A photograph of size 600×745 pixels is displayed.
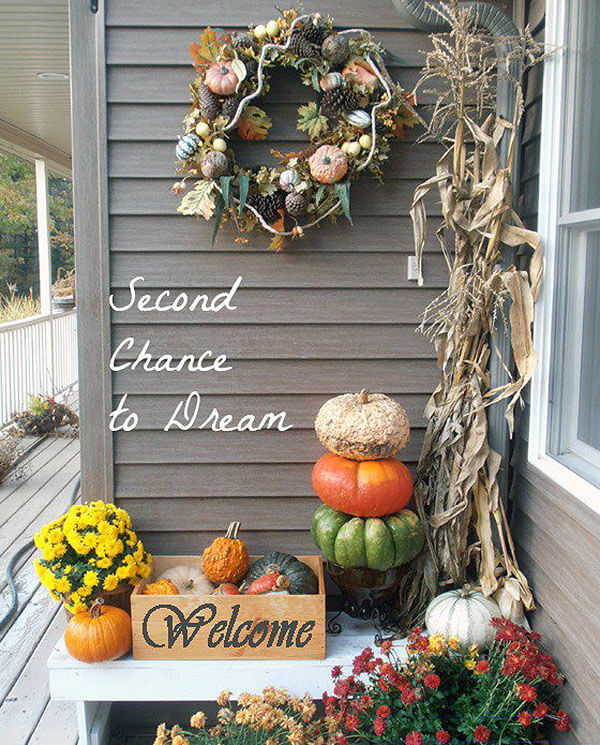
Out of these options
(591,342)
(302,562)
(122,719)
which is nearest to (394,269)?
(591,342)

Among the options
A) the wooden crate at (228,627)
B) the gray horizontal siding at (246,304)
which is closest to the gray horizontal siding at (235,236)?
the gray horizontal siding at (246,304)

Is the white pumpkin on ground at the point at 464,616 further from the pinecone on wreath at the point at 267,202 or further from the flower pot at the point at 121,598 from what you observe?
the pinecone on wreath at the point at 267,202

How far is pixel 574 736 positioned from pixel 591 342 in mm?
1076

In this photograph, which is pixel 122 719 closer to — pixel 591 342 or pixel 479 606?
pixel 479 606

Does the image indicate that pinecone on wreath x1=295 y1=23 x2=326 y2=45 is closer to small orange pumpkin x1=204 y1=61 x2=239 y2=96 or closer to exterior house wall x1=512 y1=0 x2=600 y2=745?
small orange pumpkin x1=204 y1=61 x2=239 y2=96

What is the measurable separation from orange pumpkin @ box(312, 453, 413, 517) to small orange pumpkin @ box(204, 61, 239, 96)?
129cm

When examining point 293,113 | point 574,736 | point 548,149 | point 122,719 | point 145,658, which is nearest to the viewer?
point 574,736

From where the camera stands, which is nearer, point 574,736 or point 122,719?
point 574,736

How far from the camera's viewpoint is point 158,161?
240cm

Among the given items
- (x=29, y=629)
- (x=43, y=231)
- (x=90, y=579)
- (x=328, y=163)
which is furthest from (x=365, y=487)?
(x=43, y=231)

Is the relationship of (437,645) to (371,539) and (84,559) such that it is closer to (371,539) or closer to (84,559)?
A: (371,539)

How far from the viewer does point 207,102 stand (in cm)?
223

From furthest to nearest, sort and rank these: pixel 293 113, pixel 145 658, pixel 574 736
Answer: pixel 293 113
pixel 145 658
pixel 574 736

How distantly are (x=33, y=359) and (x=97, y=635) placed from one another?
540 centimetres
